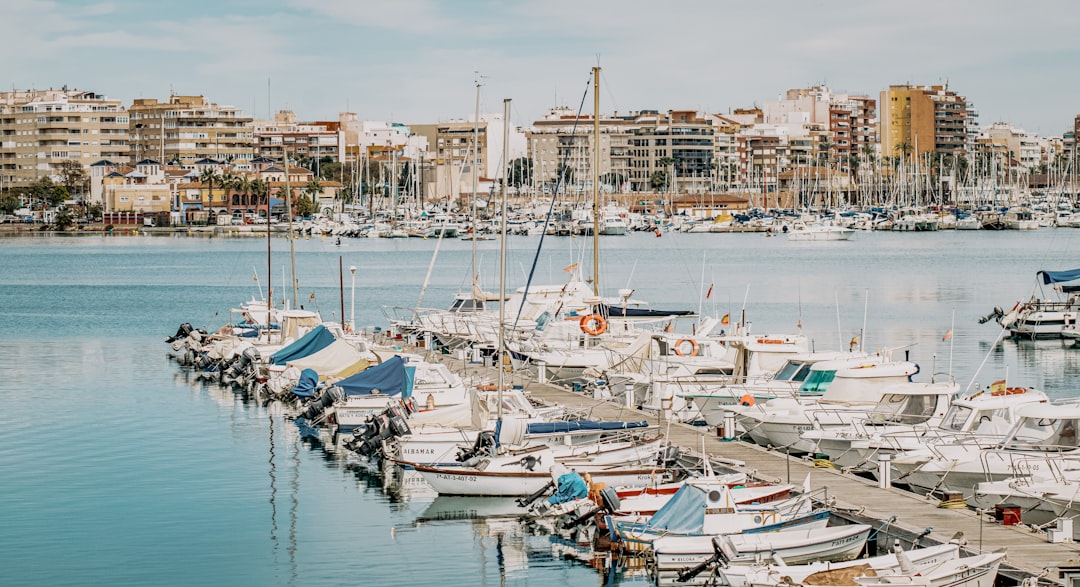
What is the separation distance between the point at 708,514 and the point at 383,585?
455 centimetres

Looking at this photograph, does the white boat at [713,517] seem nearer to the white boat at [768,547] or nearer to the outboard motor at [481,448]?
the white boat at [768,547]

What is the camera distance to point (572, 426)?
25.7 m

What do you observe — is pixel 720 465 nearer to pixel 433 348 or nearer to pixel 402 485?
pixel 402 485

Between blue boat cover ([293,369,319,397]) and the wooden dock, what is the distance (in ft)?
30.7

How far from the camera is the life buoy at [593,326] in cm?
3700

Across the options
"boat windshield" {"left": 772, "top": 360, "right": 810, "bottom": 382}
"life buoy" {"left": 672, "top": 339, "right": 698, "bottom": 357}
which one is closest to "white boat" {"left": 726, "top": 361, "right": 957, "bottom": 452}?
"boat windshield" {"left": 772, "top": 360, "right": 810, "bottom": 382}

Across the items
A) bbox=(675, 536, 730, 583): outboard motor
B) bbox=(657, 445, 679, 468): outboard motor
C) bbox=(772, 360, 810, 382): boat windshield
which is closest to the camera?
bbox=(675, 536, 730, 583): outboard motor

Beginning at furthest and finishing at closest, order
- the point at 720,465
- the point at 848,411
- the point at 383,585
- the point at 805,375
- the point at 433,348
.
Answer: the point at 433,348 → the point at 805,375 → the point at 848,411 → the point at 720,465 → the point at 383,585

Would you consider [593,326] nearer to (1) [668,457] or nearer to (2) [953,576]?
(1) [668,457]

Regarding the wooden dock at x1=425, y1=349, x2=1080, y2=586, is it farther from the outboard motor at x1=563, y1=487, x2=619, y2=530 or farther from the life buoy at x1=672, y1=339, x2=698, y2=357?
the life buoy at x1=672, y1=339, x2=698, y2=357

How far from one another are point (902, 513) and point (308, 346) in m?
20.9

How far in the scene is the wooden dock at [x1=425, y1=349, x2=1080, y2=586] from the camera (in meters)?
17.6

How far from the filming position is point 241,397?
3966 centimetres

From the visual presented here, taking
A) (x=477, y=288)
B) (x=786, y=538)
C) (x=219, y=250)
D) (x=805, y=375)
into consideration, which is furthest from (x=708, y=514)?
(x=219, y=250)
